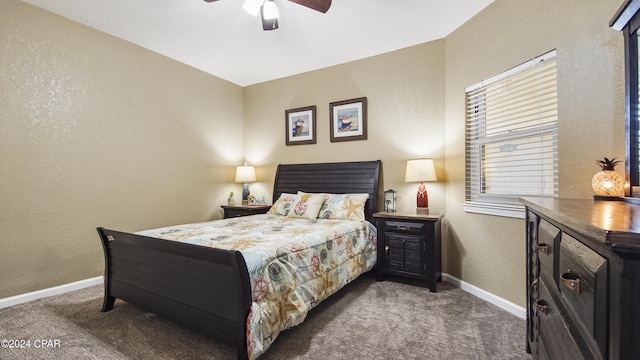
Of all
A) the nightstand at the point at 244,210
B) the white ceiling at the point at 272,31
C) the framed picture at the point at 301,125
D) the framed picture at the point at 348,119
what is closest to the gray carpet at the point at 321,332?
the nightstand at the point at 244,210

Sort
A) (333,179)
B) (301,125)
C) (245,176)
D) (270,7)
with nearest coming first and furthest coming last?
(270,7) < (333,179) < (301,125) < (245,176)

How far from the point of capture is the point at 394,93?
11.7 ft

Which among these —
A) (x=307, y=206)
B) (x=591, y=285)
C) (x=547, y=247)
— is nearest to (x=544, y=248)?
(x=547, y=247)

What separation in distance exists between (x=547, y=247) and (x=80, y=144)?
3.86 m

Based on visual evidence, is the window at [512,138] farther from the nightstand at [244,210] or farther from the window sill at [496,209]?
the nightstand at [244,210]

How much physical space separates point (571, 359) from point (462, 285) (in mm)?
2282

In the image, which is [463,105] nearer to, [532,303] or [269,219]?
[532,303]

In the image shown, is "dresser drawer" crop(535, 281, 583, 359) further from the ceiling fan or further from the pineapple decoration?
the ceiling fan

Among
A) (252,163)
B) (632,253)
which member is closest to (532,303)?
(632,253)

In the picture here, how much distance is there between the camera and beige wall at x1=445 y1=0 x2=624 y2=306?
67.2 inches

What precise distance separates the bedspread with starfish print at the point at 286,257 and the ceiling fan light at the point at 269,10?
1817 mm

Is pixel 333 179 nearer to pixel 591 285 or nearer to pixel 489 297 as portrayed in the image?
pixel 489 297

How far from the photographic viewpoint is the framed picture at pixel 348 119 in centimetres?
378

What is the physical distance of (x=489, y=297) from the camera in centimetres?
258
